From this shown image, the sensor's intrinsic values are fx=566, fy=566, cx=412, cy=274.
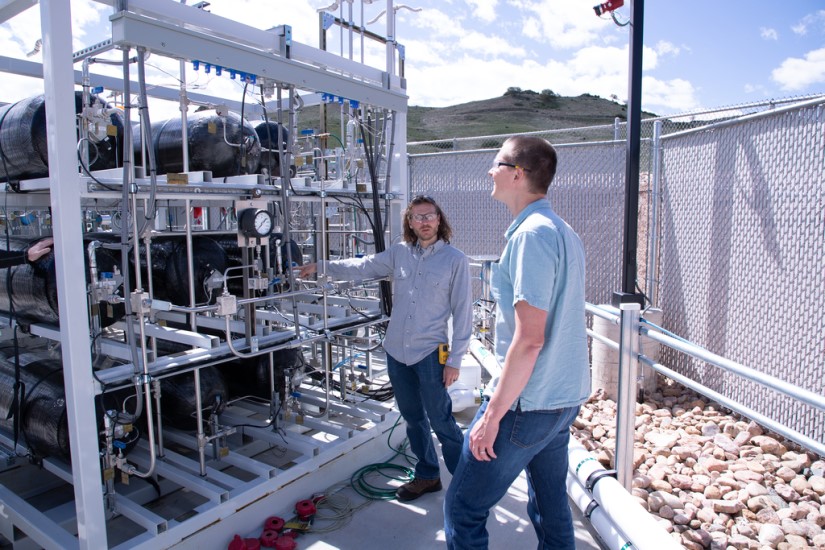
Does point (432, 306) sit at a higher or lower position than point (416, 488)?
higher

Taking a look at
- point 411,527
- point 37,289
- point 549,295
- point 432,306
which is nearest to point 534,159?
point 549,295

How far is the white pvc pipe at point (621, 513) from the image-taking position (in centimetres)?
244

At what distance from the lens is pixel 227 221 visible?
5.54 m

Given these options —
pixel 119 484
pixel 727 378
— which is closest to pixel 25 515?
pixel 119 484

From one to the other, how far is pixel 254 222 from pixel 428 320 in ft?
3.75

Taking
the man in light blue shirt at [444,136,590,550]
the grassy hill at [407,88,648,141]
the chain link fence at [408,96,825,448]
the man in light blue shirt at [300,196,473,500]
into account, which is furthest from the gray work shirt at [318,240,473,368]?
the grassy hill at [407,88,648,141]

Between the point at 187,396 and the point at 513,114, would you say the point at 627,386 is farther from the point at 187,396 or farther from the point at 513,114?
the point at 513,114

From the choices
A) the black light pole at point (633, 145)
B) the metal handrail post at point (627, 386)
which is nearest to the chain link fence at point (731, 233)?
the black light pole at point (633, 145)

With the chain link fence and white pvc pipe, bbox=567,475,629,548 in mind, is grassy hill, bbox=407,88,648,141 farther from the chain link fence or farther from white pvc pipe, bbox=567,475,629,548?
white pvc pipe, bbox=567,475,629,548

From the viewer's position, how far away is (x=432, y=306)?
3328mm

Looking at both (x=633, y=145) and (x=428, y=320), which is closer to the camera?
(x=428, y=320)

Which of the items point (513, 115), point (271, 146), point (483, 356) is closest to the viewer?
point (271, 146)

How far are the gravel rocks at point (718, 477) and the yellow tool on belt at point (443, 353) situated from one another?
164 cm

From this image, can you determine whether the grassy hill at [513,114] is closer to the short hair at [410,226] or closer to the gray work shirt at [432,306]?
the short hair at [410,226]
